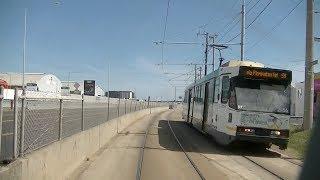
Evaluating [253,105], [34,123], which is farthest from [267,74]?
[34,123]

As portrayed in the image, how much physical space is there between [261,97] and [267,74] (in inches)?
35.1

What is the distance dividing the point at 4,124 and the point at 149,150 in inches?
438

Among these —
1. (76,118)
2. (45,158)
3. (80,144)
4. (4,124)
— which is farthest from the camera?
(76,118)

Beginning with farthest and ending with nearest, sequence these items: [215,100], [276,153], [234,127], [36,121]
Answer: [215,100]
[276,153]
[234,127]
[36,121]

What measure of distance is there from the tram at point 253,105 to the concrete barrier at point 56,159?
15.9ft

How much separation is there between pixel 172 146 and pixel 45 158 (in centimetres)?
1253

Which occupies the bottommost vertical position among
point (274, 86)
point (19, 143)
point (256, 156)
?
point (256, 156)

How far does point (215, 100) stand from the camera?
70.1 feet

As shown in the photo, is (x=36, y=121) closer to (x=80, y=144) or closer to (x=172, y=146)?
(x=80, y=144)

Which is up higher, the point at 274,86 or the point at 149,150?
the point at 274,86

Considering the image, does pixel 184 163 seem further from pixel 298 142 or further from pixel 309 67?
pixel 309 67

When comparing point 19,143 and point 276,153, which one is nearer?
point 19,143

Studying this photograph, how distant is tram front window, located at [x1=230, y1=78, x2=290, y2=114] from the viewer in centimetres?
1881

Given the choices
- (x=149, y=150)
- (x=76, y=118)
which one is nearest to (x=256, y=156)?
(x=149, y=150)
